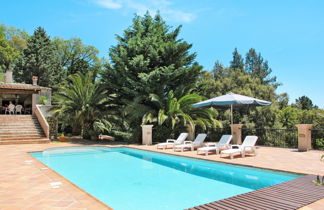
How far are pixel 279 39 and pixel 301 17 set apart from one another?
1036 cm

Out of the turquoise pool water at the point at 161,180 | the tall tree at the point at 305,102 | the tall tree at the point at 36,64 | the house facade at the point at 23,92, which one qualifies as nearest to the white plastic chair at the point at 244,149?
the turquoise pool water at the point at 161,180

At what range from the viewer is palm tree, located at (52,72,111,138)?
1750cm

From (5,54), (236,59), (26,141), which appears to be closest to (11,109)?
(26,141)

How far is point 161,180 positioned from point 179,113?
28.2 ft

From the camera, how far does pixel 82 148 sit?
14.9m

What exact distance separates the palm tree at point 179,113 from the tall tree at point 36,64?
20.2m

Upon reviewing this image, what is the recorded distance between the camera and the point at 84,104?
17.5 meters

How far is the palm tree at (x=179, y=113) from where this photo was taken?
16.0m

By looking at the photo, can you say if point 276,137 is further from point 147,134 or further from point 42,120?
point 42,120

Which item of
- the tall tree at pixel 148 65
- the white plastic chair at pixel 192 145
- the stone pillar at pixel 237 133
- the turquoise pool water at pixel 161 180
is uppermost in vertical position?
the tall tree at pixel 148 65

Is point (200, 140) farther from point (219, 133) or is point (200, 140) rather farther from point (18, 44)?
point (18, 44)

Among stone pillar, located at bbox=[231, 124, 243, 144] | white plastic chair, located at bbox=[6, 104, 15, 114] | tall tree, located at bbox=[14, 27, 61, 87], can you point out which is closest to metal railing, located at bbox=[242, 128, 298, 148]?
stone pillar, located at bbox=[231, 124, 243, 144]

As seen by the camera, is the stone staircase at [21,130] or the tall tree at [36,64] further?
the tall tree at [36,64]

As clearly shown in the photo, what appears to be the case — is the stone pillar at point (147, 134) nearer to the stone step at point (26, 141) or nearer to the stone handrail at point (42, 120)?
the stone step at point (26, 141)
